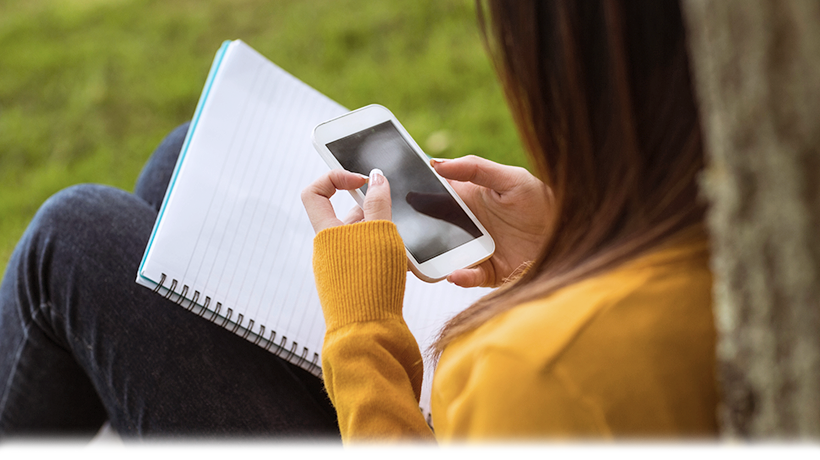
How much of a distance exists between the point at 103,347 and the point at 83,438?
9.8 inches

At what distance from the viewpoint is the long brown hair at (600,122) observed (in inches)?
16.8

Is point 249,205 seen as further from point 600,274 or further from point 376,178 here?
point 600,274

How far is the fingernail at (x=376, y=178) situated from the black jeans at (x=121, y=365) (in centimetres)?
27

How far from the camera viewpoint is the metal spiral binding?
2.35 ft

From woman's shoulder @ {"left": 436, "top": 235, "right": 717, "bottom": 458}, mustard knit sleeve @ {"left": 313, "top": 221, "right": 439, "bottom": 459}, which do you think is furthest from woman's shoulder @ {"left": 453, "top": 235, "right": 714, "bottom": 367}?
mustard knit sleeve @ {"left": 313, "top": 221, "right": 439, "bottom": 459}

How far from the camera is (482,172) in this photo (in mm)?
835

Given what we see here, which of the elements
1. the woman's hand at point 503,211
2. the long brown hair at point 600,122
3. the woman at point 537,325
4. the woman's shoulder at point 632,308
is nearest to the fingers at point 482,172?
the woman's hand at point 503,211

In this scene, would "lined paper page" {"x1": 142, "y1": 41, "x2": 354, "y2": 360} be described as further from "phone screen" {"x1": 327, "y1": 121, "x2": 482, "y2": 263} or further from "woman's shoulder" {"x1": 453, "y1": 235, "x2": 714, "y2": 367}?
"woman's shoulder" {"x1": 453, "y1": 235, "x2": 714, "y2": 367}

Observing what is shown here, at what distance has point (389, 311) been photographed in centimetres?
63

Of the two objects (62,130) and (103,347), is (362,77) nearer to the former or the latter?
(62,130)

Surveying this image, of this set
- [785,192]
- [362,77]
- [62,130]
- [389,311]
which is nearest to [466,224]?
[389,311]

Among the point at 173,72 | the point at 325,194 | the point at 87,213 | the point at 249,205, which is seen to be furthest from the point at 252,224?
the point at 173,72

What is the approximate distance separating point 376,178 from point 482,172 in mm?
160

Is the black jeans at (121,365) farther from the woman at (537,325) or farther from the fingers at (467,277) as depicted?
the fingers at (467,277)
